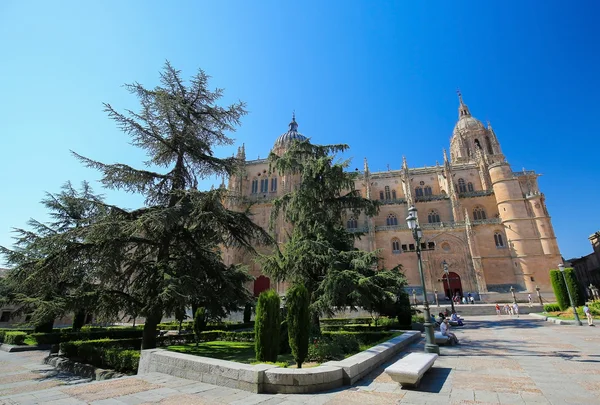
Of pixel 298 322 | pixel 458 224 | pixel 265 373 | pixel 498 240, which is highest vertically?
pixel 458 224

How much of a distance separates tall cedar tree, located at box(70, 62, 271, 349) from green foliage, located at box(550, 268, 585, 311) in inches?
856

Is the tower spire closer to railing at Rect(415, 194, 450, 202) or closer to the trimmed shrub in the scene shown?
railing at Rect(415, 194, 450, 202)

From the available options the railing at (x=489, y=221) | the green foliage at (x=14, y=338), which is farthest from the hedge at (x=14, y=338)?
the railing at (x=489, y=221)

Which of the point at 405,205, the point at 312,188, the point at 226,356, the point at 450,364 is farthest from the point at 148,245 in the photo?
the point at 405,205

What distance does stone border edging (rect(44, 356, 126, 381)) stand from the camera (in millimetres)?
7315

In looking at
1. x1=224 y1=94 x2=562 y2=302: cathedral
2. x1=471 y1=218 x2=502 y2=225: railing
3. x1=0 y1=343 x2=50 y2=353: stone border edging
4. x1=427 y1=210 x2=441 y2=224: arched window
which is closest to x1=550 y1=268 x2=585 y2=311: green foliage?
x1=224 y1=94 x2=562 y2=302: cathedral

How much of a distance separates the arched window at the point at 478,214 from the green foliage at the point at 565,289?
16020 millimetres

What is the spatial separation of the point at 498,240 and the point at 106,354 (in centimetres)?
3784

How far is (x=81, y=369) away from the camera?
8289 mm

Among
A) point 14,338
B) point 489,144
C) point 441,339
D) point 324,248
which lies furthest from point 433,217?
point 14,338

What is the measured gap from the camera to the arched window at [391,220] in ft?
126

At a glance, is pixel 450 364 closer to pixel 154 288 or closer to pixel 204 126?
pixel 154 288

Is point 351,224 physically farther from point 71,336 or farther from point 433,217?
point 71,336

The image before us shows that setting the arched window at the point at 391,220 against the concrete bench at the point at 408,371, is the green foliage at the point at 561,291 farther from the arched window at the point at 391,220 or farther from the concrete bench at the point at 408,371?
the concrete bench at the point at 408,371
